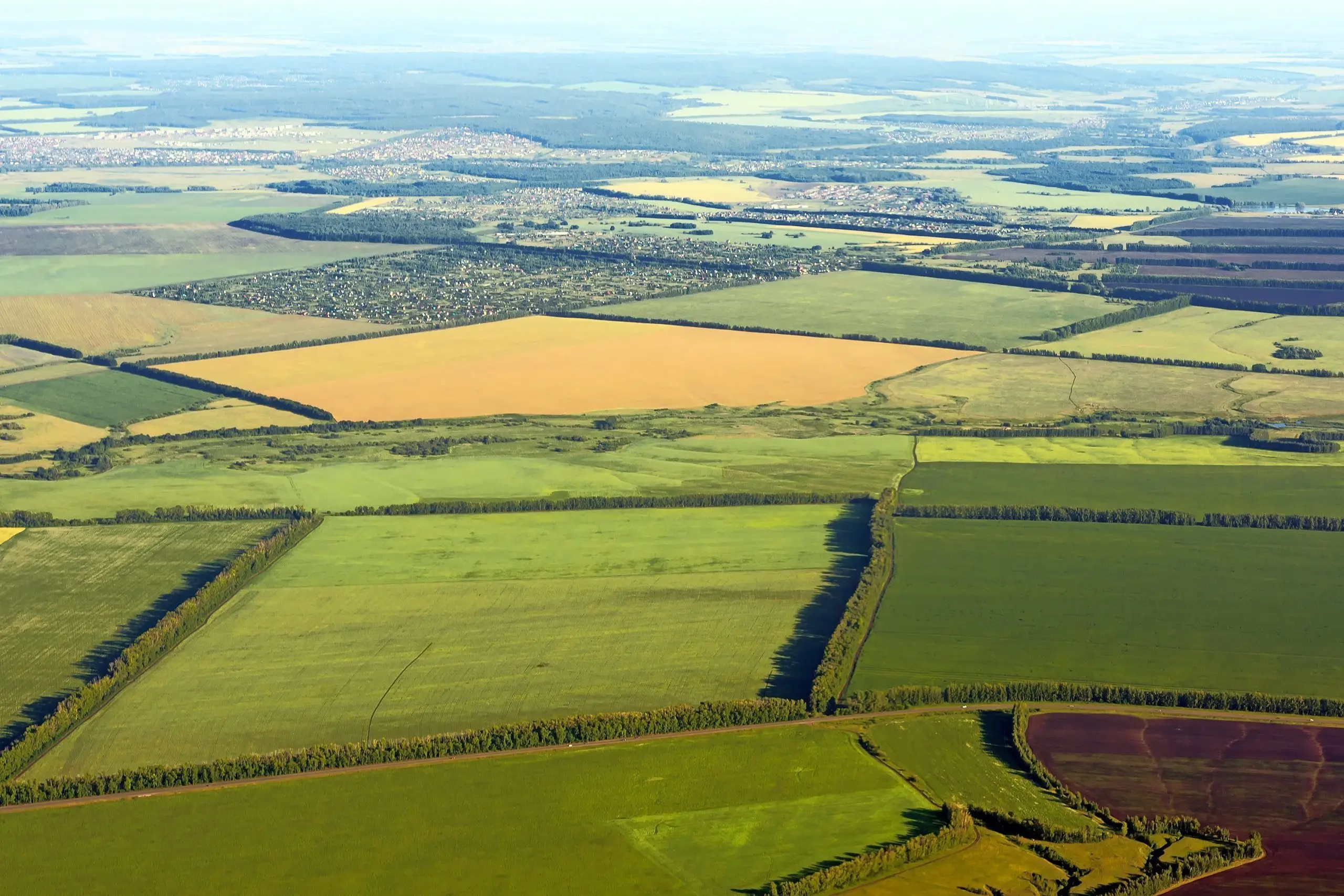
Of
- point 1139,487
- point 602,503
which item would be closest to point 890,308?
point 1139,487

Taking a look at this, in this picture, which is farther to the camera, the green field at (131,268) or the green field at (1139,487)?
the green field at (131,268)

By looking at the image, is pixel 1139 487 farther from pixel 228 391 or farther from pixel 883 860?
pixel 228 391

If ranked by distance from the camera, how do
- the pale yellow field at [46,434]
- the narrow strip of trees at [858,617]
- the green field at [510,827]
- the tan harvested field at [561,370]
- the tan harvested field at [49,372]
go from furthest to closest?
the tan harvested field at [49,372], the tan harvested field at [561,370], the pale yellow field at [46,434], the narrow strip of trees at [858,617], the green field at [510,827]

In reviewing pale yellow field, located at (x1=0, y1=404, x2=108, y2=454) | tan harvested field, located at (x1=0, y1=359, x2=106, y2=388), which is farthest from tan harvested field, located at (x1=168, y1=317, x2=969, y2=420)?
pale yellow field, located at (x1=0, y1=404, x2=108, y2=454)

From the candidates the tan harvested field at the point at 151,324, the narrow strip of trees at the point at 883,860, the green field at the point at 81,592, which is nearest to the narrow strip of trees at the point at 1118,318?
the tan harvested field at the point at 151,324

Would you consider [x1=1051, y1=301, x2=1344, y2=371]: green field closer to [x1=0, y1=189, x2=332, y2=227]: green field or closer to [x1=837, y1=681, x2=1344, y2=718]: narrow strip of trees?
[x1=837, y1=681, x2=1344, y2=718]: narrow strip of trees

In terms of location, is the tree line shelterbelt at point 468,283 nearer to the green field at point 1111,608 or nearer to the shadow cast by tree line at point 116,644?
the shadow cast by tree line at point 116,644
